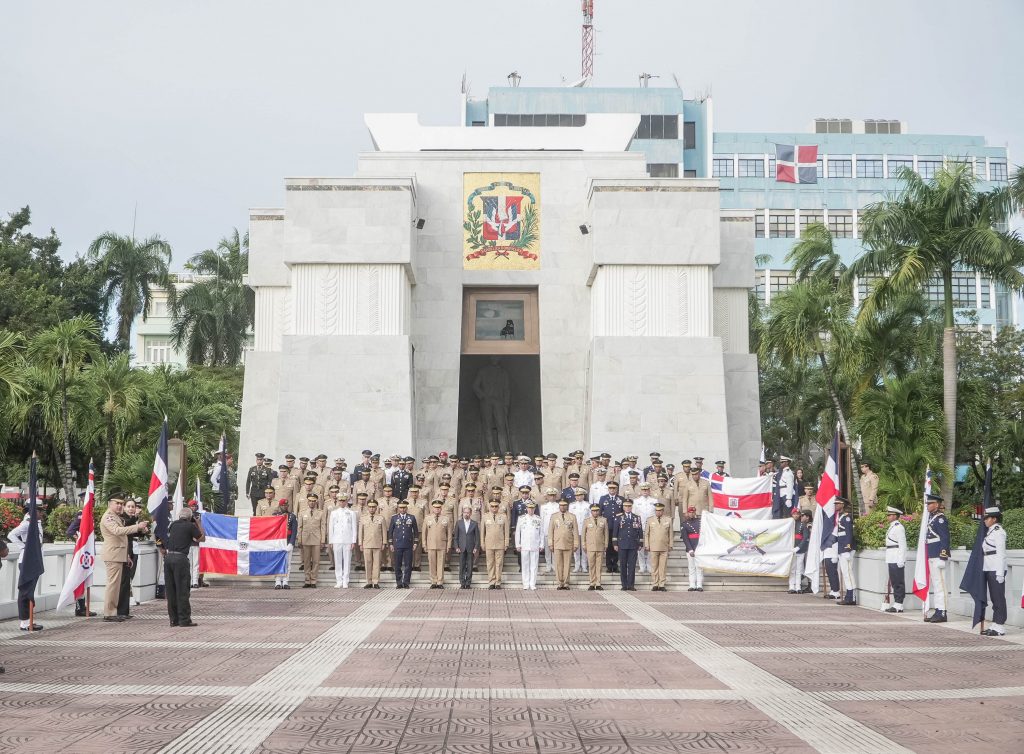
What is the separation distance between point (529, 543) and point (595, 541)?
1.17 m

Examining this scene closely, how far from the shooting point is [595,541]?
68.5 feet

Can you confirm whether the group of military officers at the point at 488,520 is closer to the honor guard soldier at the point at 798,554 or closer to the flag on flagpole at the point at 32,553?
the honor guard soldier at the point at 798,554

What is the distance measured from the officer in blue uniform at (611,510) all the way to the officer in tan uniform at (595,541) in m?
0.40

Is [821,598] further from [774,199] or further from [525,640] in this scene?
[774,199]

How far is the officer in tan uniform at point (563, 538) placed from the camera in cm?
2081

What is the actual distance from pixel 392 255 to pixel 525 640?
18.5 meters

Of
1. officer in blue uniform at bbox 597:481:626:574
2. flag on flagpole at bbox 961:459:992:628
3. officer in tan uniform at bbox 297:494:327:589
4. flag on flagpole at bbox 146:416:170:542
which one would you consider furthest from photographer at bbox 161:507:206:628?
flag on flagpole at bbox 961:459:992:628

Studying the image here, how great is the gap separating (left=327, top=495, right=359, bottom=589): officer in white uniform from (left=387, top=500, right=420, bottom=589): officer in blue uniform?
2.31 ft

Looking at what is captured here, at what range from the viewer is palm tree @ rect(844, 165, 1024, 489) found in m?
24.6

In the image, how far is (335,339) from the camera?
98.2 feet

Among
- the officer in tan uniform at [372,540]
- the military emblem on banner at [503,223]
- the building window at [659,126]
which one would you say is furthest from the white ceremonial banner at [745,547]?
the building window at [659,126]

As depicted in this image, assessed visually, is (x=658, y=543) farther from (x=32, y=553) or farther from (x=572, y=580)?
(x=32, y=553)

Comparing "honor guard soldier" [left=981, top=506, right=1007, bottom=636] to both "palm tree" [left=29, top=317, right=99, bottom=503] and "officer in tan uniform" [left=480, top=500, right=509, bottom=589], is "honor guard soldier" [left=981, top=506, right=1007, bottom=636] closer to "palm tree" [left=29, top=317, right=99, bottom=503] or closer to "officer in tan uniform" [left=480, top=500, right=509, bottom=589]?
"officer in tan uniform" [left=480, top=500, right=509, bottom=589]

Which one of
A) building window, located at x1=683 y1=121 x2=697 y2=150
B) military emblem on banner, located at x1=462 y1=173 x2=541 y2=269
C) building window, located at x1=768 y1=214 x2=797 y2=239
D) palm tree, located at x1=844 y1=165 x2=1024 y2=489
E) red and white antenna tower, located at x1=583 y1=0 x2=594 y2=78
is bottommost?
palm tree, located at x1=844 y1=165 x2=1024 y2=489
